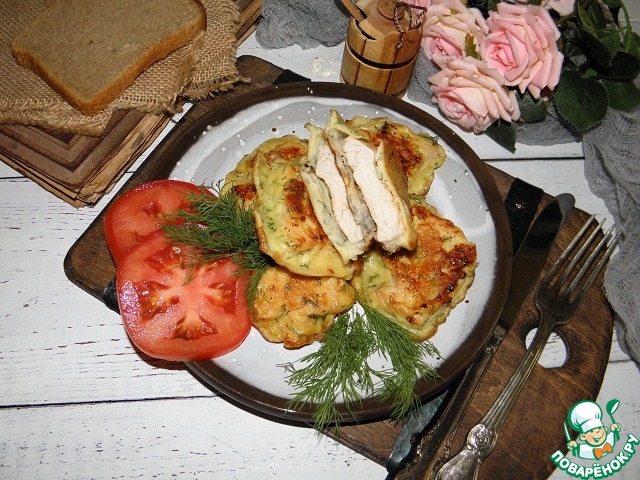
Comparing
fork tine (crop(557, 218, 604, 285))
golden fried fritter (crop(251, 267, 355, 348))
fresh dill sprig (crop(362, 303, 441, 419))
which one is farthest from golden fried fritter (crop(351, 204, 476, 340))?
fork tine (crop(557, 218, 604, 285))

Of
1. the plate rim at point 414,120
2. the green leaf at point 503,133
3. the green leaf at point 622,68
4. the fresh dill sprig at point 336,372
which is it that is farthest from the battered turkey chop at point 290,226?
the green leaf at point 622,68

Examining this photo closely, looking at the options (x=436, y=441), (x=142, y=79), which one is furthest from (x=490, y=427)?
(x=142, y=79)

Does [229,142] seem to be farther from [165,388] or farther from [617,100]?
[617,100]

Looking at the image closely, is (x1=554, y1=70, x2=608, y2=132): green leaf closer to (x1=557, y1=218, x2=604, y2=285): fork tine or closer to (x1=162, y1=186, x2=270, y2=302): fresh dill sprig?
(x1=557, y1=218, x2=604, y2=285): fork tine

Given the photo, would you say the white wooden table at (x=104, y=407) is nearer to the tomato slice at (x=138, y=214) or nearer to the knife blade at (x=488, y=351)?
the knife blade at (x=488, y=351)

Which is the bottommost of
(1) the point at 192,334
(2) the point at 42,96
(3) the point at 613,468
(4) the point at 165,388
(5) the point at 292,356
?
(3) the point at 613,468

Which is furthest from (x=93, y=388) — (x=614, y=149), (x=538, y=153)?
(x=614, y=149)
